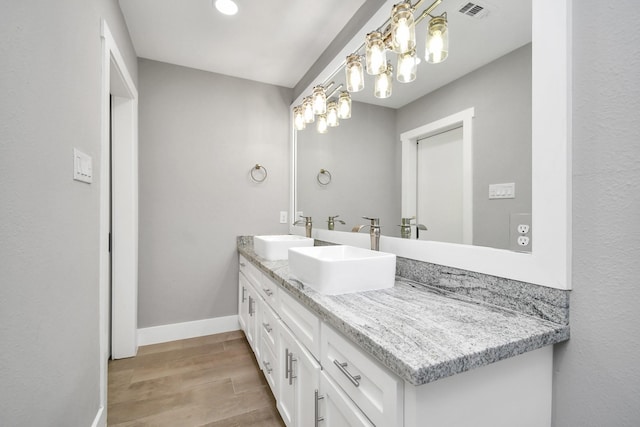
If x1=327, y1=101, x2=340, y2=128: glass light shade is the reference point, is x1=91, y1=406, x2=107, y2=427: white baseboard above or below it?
below

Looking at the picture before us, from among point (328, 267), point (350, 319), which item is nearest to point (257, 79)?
point (328, 267)

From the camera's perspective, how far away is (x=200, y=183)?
2.54 m

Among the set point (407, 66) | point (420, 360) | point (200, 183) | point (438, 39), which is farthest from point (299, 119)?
point (420, 360)

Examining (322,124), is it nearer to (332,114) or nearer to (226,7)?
(332,114)

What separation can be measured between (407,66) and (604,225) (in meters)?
0.99

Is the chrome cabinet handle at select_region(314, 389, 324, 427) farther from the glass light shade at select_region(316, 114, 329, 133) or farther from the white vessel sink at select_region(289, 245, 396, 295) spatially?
the glass light shade at select_region(316, 114, 329, 133)

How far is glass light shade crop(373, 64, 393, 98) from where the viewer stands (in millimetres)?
1422

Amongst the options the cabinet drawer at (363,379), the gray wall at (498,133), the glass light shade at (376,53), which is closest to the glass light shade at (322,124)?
the glass light shade at (376,53)

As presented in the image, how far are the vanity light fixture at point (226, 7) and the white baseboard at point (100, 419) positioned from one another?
7.72 feet

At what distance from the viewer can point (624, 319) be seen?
649mm

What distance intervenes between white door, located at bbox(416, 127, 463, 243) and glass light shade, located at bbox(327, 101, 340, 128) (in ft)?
2.78

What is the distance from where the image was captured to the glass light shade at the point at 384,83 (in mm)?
1422

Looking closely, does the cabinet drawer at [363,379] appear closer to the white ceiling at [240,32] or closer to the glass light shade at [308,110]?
the glass light shade at [308,110]

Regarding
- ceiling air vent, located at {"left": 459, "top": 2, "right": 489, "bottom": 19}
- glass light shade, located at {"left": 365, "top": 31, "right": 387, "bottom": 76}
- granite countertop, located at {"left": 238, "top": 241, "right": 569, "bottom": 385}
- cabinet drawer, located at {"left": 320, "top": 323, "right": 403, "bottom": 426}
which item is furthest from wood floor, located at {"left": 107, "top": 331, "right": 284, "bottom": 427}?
ceiling air vent, located at {"left": 459, "top": 2, "right": 489, "bottom": 19}
